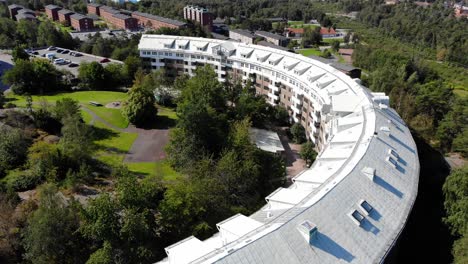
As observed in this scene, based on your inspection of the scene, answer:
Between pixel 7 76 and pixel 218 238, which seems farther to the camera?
pixel 7 76

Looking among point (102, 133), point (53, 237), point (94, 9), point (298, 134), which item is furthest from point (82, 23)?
point (53, 237)

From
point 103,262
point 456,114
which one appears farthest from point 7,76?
point 456,114

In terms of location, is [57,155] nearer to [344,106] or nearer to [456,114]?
[344,106]

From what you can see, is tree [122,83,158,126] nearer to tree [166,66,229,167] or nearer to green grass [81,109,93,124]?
green grass [81,109,93,124]

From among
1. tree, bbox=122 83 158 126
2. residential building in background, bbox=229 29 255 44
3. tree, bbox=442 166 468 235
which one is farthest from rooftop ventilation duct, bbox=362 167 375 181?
residential building in background, bbox=229 29 255 44

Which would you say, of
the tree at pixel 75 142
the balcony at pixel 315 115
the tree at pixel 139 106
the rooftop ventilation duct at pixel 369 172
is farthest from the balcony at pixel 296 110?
the tree at pixel 75 142
